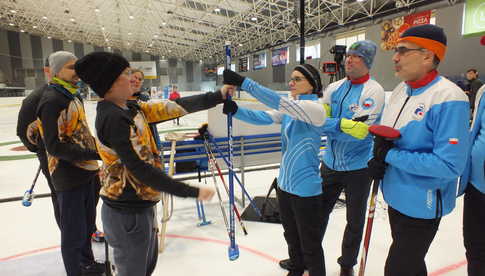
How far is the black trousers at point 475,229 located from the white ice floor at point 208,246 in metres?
0.90

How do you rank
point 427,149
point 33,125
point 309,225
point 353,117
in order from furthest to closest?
→ point 33,125
point 353,117
point 309,225
point 427,149

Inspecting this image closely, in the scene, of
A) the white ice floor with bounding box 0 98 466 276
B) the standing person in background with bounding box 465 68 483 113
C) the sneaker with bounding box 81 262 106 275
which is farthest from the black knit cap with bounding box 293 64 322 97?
the standing person in background with bounding box 465 68 483 113

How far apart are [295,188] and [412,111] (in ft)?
2.44

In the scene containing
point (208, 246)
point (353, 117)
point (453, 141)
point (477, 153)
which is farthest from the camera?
point (208, 246)

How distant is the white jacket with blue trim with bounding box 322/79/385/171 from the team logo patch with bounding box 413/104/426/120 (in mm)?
629

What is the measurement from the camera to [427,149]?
1.26 m

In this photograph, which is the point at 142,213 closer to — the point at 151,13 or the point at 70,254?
the point at 70,254

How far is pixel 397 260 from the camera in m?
1.36

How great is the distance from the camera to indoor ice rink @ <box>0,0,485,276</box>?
2562 millimetres

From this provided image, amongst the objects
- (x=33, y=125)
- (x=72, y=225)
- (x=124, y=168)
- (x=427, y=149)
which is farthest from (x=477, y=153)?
(x=33, y=125)

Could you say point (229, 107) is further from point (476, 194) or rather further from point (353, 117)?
point (476, 194)

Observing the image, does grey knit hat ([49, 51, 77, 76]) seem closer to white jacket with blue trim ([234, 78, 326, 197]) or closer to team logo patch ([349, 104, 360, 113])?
white jacket with blue trim ([234, 78, 326, 197])

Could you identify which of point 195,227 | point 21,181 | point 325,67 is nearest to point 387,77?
point 325,67

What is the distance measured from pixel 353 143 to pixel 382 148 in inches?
24.6
